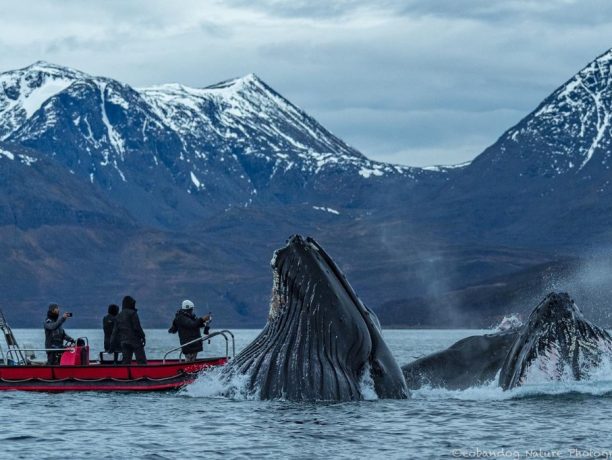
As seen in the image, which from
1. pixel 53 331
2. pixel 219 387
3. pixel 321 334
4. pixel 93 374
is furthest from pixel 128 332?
pixel 321 334

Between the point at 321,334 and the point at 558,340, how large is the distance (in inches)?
159

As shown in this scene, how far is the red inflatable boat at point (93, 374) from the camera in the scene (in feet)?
102

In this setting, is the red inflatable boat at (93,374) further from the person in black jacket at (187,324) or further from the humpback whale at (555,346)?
the humpback whale at (555,346)

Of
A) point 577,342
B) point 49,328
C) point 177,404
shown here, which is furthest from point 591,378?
point 49,328

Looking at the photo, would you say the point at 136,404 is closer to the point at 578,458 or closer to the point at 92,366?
the point at 92,366

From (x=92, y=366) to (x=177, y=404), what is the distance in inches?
Answer: 124

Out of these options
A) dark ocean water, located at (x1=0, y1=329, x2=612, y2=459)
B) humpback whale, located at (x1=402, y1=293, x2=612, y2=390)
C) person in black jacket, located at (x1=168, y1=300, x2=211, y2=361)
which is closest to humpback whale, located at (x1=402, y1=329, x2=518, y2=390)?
dark ocean water, located at (x1=0, y1=329, x2=612, y2=459)

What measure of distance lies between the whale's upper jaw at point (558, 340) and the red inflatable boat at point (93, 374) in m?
8.38

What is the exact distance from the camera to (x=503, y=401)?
26.2m

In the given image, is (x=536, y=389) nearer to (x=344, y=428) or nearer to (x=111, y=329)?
(x=344, y=428)

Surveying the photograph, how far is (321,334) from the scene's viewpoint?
75.3ft

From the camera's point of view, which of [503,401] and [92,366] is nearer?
[503,401]

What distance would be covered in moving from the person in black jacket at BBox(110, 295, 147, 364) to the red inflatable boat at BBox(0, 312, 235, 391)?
350 mm

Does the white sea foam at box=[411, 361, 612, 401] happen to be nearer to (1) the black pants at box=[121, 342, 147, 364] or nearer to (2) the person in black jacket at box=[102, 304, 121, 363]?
(1) the black pants at box=[121, 342, 147, 364]
